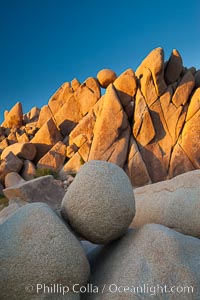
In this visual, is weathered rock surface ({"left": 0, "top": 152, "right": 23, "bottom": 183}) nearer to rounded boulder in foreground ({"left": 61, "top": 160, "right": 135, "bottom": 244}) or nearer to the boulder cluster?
the boulder cluster

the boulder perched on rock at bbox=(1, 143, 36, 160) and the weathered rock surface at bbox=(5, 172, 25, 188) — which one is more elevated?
the boulder perched on rock at bbox=(1, 143, 36, 160)

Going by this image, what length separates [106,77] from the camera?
28078 millimetres

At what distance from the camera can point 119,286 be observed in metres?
3.49

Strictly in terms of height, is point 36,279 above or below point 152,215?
above

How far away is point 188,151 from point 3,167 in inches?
657

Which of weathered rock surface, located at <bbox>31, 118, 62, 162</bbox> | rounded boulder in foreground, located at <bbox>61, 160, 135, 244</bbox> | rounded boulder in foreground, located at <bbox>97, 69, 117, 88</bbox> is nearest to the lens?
rounded boulder in foreground, located at <bbox>61, 160, 135, 244</bbox>

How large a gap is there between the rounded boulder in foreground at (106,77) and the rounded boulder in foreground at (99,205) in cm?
2510

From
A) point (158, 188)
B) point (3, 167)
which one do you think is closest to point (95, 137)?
point (3, 167)

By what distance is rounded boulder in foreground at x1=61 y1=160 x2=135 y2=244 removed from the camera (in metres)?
3.89

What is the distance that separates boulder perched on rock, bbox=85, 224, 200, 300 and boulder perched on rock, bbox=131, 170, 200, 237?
1.06 metres

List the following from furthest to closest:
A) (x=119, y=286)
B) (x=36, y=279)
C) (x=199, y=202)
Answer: (x=199, y=202) < (x=119, y=286) < (x=36, y=279)

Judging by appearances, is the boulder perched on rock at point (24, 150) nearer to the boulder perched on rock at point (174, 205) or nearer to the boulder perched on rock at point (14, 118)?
the boulder perched on rock at point (14, 118)

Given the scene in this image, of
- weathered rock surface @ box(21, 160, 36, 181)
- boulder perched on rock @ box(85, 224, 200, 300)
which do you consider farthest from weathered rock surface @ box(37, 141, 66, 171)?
boulder perched on rock @ box(85, 224, 200, 300)

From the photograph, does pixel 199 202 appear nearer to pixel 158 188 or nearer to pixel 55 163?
pixel 158 188
